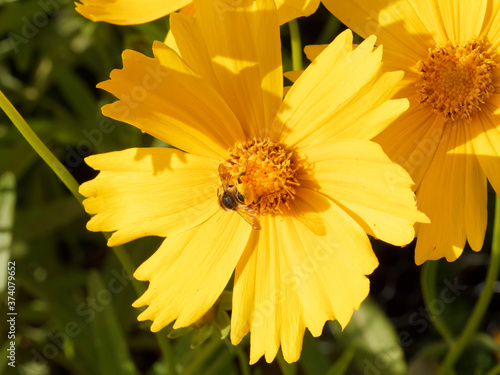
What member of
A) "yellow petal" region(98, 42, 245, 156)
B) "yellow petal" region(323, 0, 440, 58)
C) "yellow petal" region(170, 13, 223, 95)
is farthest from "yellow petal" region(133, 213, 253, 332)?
"yellow petal" region(323, 0, 440, 58)

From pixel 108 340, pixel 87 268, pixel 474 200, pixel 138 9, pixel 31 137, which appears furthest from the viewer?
pixel 87 268

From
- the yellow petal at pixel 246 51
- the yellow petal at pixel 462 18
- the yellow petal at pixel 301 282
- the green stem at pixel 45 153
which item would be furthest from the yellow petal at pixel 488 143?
the green stem at pixel 45 153

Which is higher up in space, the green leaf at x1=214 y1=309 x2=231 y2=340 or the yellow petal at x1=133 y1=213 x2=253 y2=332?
the yellow petal at x1=133 y1=213 x2=253 y2=332

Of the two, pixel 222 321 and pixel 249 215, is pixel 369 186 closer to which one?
pixel 249 215

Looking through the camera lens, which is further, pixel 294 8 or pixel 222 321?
pixel 222 321

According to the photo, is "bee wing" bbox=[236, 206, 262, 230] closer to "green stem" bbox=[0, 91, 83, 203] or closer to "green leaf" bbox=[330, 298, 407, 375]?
"green stem" bbox=[0, 91, 83, 203]

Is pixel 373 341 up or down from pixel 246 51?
down

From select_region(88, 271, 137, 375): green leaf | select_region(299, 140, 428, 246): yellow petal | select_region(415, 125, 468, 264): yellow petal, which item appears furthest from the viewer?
select_region(88, 271, 137, 375): green leaf

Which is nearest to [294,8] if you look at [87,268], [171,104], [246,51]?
[246,51]
